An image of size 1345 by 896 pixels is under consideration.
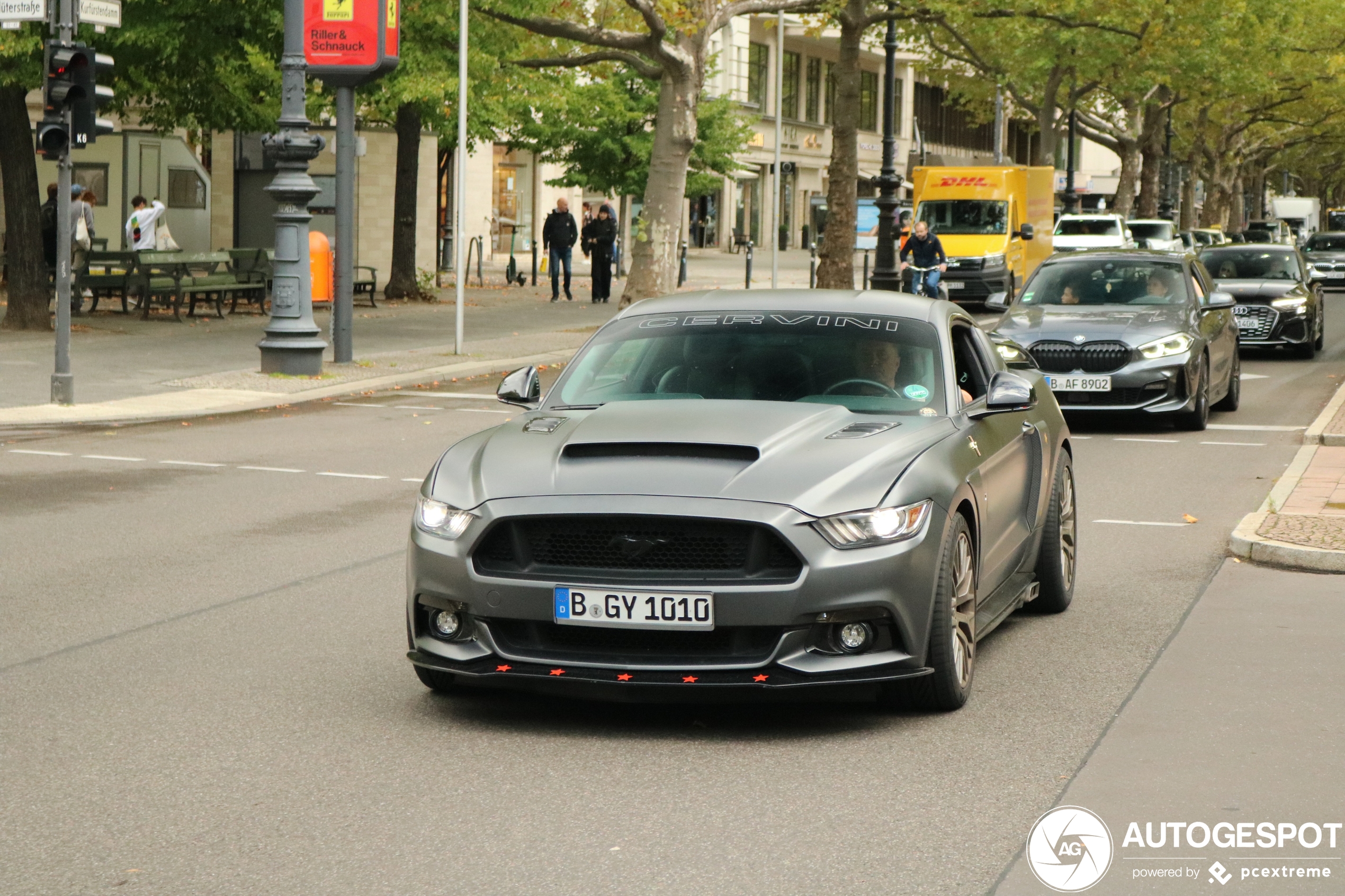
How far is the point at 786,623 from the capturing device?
225 inches

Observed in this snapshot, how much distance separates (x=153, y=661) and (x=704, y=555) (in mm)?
2547

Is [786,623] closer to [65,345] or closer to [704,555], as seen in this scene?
[704,555]

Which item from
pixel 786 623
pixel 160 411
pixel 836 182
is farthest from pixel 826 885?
pixel 836 182

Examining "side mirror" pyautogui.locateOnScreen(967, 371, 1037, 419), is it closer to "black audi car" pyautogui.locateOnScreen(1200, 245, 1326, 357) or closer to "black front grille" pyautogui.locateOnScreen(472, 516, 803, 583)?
"black front grille" pyautogui.locateOnScreen(472, 516, 803, 583)

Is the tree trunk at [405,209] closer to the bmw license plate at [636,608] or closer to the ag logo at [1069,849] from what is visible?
the bmw license plate at [636,608]

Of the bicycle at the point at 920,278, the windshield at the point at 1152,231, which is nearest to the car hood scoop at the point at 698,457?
the bicycle at the point at 920,278

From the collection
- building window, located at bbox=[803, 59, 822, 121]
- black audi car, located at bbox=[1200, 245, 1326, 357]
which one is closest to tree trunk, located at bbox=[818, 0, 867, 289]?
black audi car, located at bbox=[1200, 245, 1326, 357]

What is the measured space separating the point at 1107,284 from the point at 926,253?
43.1 feet

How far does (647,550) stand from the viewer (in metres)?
5.79

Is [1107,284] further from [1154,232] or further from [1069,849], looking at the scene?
[1154,232]

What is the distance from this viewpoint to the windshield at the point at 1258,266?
2586cm

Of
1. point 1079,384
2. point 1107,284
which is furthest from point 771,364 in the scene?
point 1107,284

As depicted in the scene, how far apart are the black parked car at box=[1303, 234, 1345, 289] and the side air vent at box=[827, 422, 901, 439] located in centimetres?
4595

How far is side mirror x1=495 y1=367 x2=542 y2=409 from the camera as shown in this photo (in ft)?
24.2
